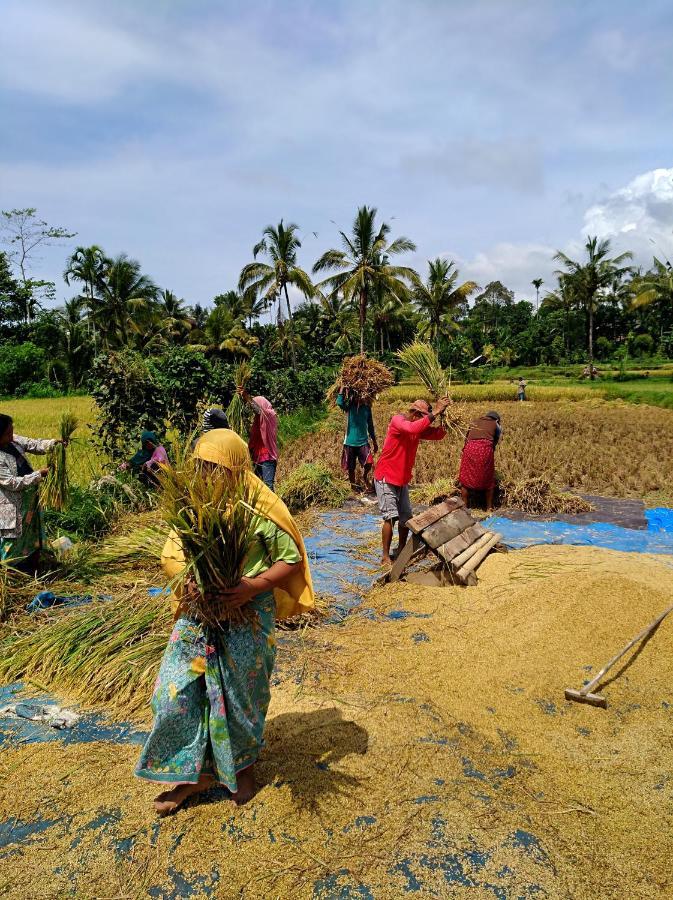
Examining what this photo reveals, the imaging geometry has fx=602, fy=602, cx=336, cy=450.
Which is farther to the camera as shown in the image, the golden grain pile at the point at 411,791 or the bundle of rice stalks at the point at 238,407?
the bundle of rice stalks at the point at 238,407

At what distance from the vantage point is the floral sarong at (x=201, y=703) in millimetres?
2051

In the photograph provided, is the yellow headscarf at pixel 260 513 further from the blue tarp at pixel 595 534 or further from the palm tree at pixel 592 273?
the palm tree at pixel 592 273

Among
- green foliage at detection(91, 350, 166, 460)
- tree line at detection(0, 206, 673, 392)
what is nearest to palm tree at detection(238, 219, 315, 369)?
tree line at detection(0, 206, 673, 392)

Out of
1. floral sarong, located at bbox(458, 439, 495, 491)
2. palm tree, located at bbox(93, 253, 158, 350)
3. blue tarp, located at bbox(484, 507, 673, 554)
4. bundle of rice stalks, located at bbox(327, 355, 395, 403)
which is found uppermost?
palm tree, located at bbox(93, 253, 158, 350)

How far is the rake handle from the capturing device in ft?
9.52

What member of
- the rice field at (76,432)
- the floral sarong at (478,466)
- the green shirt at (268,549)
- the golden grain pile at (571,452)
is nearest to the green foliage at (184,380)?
the rice field at (76,432)

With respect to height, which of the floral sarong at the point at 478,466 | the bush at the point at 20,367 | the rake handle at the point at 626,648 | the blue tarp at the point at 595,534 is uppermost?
the bush at the point at 20,367

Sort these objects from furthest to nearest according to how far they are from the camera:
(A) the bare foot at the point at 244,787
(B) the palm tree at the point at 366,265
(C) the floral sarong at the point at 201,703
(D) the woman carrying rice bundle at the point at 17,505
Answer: (B) the palm tree at the point at 366,265 → (D) the woman carrying rice bundle at the point at 17,505 → (A) the bare foot at the point at 244,787 → (C) the floral sarong at the point at 201,703

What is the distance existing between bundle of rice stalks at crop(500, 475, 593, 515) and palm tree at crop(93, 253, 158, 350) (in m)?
22.8

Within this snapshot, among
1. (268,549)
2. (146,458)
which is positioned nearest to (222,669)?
(268,549)

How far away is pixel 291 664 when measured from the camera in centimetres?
337

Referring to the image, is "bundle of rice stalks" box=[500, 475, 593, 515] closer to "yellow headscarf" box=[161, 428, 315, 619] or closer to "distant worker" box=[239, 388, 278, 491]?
"distant worker" box=[239, 388, 278, 491]

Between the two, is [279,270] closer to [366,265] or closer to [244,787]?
[366,265]

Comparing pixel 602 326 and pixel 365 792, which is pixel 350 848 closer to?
pixel 365 792
